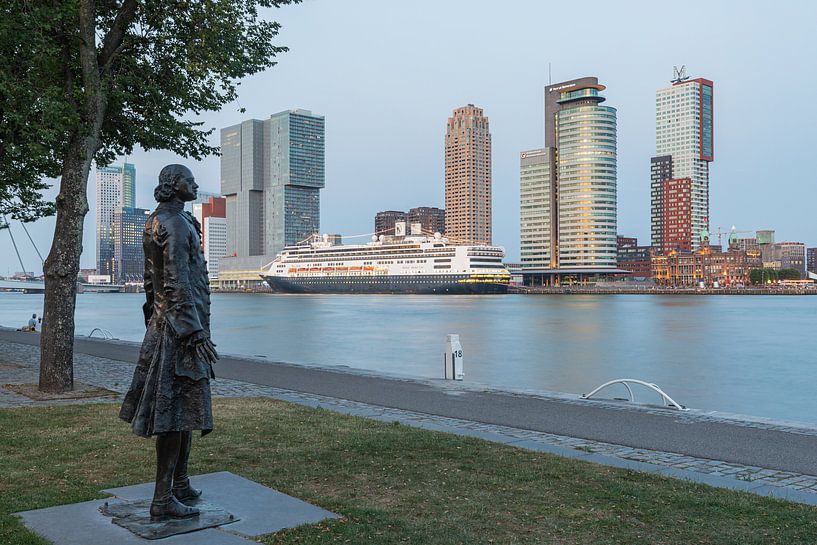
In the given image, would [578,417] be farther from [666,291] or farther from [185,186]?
[666,291]

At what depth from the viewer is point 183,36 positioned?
44.3 ft

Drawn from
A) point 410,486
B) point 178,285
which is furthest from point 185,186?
point 410,486

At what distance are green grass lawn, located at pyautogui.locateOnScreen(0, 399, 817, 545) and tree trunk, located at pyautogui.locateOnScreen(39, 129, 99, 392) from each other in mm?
3196

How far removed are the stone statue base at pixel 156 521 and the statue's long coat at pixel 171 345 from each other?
28.0 inches

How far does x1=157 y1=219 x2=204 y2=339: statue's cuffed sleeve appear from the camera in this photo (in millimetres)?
4887

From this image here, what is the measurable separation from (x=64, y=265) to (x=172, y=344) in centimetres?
867

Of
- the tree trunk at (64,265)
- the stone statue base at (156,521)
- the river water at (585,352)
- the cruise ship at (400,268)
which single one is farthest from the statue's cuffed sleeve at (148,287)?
the cruise ship at (400,268)

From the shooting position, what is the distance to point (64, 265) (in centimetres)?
1234

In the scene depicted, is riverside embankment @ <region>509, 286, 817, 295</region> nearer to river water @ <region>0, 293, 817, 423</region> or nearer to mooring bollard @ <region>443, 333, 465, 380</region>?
river water @ <region>0, 293, 817, 423</region>

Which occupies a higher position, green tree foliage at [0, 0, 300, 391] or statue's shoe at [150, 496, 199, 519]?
green tree foliage at [0, 0, 300, 391]

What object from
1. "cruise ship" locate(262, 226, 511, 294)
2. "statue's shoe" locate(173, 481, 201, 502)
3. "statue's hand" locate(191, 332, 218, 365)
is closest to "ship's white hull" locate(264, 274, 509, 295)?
"cruise ship" locate(262, 226, 511, 294)

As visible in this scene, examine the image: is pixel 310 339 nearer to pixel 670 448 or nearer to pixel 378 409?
pixel 378 409

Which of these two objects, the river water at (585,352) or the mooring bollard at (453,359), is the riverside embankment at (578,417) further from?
the river water at (585,352)

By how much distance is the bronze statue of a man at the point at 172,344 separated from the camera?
491 cm
